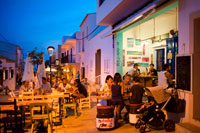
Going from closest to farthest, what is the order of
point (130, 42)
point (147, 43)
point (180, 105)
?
point (180, 105) → point (147, 43) → point (130, 42)

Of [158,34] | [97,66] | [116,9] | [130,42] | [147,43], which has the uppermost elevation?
[116,9]

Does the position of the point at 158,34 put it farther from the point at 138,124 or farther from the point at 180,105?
the point at 138,124

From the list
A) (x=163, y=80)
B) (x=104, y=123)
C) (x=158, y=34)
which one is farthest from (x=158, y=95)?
(x=158, y=34)

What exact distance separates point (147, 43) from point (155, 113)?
6965 millimetres

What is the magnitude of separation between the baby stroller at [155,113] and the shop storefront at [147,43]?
540 centimetres

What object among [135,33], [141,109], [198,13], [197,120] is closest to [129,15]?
[135,33]

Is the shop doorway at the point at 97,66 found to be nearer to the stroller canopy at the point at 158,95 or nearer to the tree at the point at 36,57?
the tree at the point at 36,57

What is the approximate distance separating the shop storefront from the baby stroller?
5.40 metres

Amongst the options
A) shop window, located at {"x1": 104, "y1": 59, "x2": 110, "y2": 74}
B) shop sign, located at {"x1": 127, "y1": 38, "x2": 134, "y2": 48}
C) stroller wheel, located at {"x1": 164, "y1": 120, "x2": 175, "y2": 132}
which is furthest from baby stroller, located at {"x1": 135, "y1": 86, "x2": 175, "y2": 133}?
shop window, located at {"x1": 104, "y1": 59, "x2": 110, "y2": 74}

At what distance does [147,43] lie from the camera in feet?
39.0

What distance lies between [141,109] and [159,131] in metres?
0.83

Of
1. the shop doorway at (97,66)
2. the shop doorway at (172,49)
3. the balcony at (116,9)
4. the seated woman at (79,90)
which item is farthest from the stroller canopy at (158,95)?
the shop doorway at (97,66)

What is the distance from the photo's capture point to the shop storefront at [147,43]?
11.2 m

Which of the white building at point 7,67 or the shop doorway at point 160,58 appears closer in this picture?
the shop doorway at point 160,58
